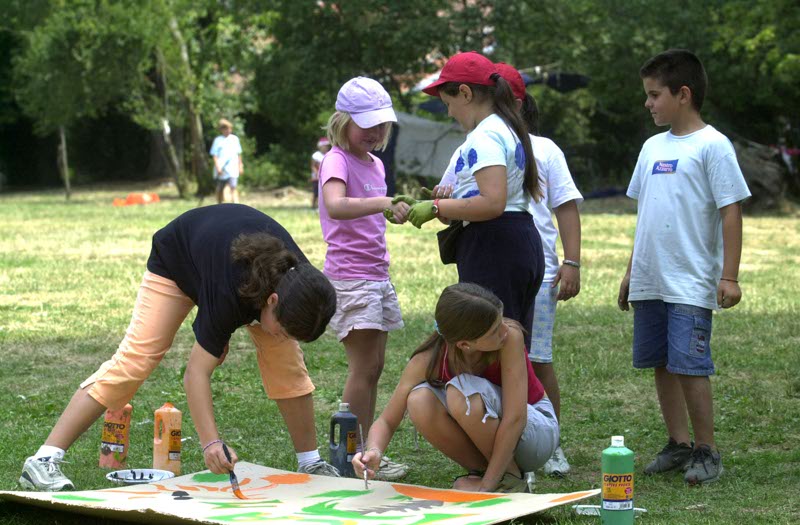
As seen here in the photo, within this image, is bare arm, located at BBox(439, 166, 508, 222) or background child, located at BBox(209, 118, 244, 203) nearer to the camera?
bare arm, located at BBox(439, 166, 508, 222)

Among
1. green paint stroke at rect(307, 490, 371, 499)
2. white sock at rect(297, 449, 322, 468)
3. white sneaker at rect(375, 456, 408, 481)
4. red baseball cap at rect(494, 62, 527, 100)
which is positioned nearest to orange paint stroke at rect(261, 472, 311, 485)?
white sock at rect(297, 449, 322, 468)

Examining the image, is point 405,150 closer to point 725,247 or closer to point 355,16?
point 355,16

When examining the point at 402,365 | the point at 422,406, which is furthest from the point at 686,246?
the point at 402,365

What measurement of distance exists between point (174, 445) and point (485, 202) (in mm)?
1691

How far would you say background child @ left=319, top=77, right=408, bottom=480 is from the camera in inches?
183

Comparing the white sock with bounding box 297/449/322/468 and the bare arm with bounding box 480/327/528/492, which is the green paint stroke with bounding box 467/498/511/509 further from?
the white sock with bounding box 297/449/322/468

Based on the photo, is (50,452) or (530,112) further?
(530,112)

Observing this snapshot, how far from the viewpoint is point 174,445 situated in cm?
480

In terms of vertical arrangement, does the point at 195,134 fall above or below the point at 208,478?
above

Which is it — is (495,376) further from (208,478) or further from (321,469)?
(208,478)

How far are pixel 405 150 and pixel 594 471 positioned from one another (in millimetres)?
20315

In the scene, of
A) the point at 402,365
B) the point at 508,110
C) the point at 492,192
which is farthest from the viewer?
the point at 402,365

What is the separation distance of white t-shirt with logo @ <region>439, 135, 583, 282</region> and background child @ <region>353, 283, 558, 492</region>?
88 centimetres

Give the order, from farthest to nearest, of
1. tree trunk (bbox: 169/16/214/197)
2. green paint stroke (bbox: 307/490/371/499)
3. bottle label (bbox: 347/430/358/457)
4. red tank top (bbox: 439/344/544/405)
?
tree trunk (bbox: 169/16/214/197) → bottle label (bbox: 347/430/358/457) → red tank top (bbox: 439/344/544/405) → green paint stroke (bbox: 307/490/371/499)
